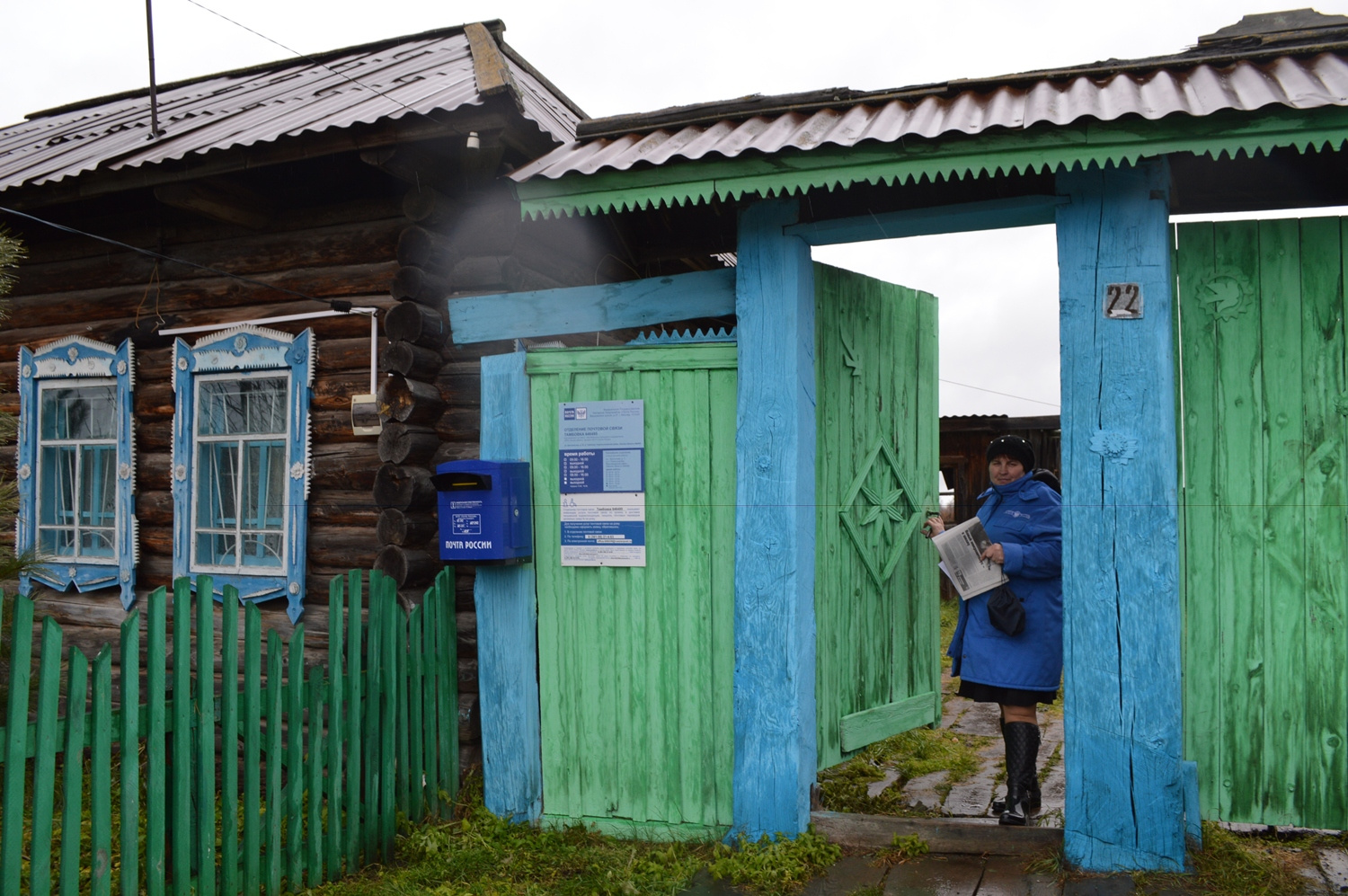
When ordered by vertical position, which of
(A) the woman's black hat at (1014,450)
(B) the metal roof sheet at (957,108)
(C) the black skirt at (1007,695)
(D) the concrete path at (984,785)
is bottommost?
(D) the concrete path at (984,785)

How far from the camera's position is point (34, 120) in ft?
36.3

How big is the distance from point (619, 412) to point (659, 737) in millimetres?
1569

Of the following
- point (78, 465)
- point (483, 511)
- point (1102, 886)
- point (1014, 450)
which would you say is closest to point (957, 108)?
point (1014, 450)

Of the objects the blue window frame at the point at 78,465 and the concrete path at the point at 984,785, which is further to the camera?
the blue window frame at the point at 78,465

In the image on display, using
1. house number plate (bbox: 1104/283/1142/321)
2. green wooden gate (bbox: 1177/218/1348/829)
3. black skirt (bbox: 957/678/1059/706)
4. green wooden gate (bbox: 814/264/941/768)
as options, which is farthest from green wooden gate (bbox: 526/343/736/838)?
green wooden gate (bbox: 1177/218/1348/829)

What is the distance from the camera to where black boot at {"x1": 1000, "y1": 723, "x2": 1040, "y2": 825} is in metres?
4.66

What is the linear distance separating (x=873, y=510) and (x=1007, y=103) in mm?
2108

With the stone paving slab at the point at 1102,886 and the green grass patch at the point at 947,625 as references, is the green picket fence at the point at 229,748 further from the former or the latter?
the green grass patch at the point at 947,625

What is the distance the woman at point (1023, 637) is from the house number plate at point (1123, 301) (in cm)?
79

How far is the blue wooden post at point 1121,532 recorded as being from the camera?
4.01 meters

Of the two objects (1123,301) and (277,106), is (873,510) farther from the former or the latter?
(277,106)

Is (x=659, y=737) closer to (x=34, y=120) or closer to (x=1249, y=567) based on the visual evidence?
(x=1249, y=567)

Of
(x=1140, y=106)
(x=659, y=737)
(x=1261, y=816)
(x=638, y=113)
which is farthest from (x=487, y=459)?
(x=1261, y=816)

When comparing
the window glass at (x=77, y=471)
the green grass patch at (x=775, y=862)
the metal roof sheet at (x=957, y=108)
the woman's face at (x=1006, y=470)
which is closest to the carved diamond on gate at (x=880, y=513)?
the woman's face at (x=1006, y=470)
